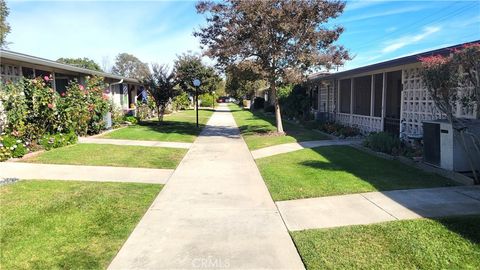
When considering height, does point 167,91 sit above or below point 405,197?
above

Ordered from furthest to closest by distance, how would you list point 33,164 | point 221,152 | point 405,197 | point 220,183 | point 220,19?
point 220,19, point 221,152, point 33,164, point 220,183, point 405,197

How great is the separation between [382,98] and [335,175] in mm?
7072

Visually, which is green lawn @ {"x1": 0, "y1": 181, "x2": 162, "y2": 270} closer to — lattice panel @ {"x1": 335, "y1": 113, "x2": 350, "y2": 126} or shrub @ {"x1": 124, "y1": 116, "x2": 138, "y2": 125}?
lattice panel @ {"x1": 335, "y1": 113, "x2": 350, "y2": 126}

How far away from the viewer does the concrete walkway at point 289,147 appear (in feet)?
39.3

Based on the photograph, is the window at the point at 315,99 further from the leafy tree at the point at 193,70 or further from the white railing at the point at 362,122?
the leafy tree at the point at 193,70

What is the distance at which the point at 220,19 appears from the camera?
1619cm

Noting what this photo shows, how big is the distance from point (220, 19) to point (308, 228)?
496 inches

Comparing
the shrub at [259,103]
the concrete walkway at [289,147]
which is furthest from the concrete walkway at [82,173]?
the shrub at [259,103]

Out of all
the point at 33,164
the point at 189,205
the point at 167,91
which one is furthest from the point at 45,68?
the point at 189,205

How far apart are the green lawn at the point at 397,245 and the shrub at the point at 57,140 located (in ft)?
30.3

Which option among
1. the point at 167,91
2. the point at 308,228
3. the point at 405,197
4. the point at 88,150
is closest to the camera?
the point at 308,228

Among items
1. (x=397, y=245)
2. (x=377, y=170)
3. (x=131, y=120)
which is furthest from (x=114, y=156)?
(x=131, y=120)

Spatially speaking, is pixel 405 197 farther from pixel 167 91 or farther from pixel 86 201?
A: pixel 167 91

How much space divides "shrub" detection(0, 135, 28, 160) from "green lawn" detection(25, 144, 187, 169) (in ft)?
1.14
